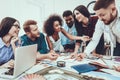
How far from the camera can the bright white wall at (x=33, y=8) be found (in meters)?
2.33

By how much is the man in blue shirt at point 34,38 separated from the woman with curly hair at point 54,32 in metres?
0.09

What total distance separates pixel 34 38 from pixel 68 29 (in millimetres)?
463

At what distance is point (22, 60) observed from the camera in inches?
65.9

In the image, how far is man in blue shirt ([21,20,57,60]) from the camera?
2.31 metres

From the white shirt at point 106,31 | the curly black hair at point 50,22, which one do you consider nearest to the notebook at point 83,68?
the white shirt at point 106,31

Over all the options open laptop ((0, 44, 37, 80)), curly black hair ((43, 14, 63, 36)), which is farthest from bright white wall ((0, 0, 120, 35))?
open laptop ((0, 44, 37, 80))

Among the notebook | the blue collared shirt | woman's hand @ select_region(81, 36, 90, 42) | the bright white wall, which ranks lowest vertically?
the notebook

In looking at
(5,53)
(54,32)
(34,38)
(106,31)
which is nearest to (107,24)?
(106,31)

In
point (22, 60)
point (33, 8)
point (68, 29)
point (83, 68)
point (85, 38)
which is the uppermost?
point (33, 8)

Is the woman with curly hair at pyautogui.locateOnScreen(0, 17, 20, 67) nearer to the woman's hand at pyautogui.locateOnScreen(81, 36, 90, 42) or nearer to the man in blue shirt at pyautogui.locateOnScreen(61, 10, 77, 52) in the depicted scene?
the man in blue shirt at pyautogui.locateOnScreen(61, 10, 77, 52)

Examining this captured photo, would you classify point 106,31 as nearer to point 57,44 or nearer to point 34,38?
point 57,44

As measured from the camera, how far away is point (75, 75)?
5.24ft

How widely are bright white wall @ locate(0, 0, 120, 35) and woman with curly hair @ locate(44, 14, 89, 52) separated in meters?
0.07

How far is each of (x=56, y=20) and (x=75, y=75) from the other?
3.18ft
